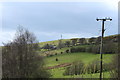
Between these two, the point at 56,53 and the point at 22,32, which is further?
the point at 56,53

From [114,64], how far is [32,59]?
8156 mm

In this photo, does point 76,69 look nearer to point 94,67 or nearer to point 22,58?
point 94,67

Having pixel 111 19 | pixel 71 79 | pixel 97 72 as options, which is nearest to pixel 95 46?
pixel 97 72

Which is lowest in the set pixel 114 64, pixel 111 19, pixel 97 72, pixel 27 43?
pixel 97 72

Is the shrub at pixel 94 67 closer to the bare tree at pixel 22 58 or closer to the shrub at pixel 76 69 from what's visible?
the shrub at pixel 76 69

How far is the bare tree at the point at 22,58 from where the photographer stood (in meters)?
21.8

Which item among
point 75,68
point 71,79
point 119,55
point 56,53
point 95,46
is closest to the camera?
point 119,55

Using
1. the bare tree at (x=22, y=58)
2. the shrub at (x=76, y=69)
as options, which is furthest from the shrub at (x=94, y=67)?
the bare tree at (x=22, y=58)

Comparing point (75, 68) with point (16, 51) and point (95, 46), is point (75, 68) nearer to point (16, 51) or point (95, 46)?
point (16, 51)

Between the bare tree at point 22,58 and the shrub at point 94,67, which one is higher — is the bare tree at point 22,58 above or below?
above

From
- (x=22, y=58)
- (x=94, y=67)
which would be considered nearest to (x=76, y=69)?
(x=94, y=67)

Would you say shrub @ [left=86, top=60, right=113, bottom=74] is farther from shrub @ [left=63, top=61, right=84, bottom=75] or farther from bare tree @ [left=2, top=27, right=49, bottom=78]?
bare tree @ [left=2, top=27, right=49, bottom=78]

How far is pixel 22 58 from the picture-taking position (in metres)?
22.2

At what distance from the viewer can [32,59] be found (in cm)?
2270
